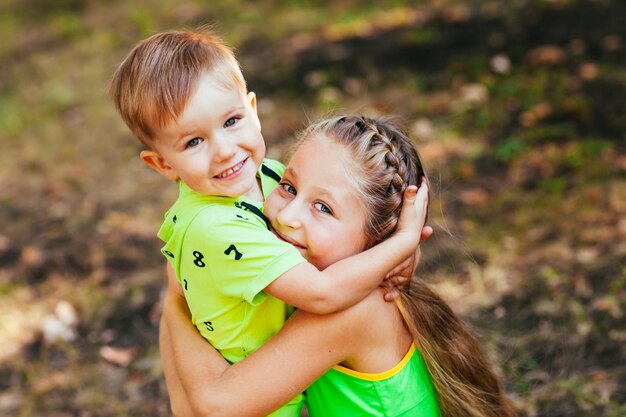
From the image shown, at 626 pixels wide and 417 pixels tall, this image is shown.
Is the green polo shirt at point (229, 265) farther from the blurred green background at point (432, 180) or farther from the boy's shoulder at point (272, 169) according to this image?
the blurred green background at point (432, 180)

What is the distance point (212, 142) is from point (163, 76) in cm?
21

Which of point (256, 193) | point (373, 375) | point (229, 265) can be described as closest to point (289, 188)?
point (256, 193)

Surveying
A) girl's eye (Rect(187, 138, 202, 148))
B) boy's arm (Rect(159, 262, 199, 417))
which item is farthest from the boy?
boy's arm (Rect(159, 262, 199, 417))

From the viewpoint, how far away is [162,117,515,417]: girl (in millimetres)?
1970

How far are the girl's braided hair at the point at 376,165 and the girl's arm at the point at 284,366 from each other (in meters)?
0.27

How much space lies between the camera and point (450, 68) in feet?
17.8

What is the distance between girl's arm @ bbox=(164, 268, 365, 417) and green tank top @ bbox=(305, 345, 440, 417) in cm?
11

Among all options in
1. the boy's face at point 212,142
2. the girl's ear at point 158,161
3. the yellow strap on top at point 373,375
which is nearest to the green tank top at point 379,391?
the yellow strap on top at point 373,375

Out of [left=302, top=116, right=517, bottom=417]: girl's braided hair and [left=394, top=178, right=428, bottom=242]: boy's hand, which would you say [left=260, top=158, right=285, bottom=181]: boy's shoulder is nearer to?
[left=302, top=116, right=517, bottom=417]: girl's braided hair

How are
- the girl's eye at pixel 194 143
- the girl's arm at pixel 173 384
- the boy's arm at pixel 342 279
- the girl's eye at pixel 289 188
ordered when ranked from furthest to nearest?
the girl's arm at pixel 173 384, the girl's eye at pixel 289 188, the girl's eye at pixel 194 143, the boy's arm at pixel 342 279

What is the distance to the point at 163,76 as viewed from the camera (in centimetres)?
191

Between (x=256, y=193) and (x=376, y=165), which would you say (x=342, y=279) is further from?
(x=256, y=193)

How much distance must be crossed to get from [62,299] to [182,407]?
188 cm

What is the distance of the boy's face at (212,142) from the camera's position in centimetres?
193
